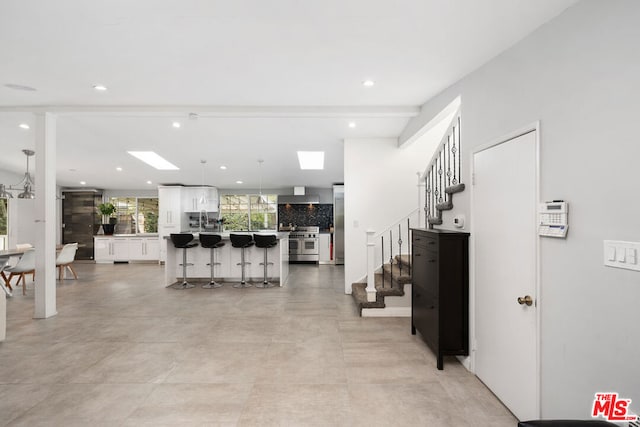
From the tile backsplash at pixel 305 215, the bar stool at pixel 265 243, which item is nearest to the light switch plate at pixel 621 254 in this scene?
the bar stool at pixel 265 243

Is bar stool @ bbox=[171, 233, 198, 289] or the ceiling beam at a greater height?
the ceiling beam

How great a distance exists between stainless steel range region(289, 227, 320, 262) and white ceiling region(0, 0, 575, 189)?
13.9ft

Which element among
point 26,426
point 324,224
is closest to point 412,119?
point 26,426

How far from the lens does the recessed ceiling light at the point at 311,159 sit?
275 inches

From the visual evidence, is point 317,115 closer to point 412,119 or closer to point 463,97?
point 412,119

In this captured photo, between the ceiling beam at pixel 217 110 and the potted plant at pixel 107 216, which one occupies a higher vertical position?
the ceiling beam at pixel 217 110

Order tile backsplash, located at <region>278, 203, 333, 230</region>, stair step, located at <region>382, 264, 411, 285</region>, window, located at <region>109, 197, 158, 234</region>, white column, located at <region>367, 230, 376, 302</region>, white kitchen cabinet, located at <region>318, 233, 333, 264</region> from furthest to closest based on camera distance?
window, located at <region>109, 197, 158, 234</region>
tile backsplash, located at <region>278, 203, 333, 230</region>
white kitchen cabinet, located at <region>318, 233, 333, 264</region>
stair step, located at <region>382, 264, 411, 285</region>
white column, located at <region>367, 230, 376, 302</region>

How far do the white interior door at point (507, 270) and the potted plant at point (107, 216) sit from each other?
10553 mm

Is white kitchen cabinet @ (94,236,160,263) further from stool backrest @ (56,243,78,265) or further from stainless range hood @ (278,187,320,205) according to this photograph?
stainless range hood @ (278,187,320,205)

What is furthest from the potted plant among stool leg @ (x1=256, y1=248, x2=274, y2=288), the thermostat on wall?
the thermostat on wall

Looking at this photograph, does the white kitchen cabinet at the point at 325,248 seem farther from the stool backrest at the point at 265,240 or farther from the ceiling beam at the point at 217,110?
the ceiling beam at the point at 217,110

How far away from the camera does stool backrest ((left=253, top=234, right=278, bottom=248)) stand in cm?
A: 600

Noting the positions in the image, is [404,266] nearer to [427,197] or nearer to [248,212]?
[427,197]

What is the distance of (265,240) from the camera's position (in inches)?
237
